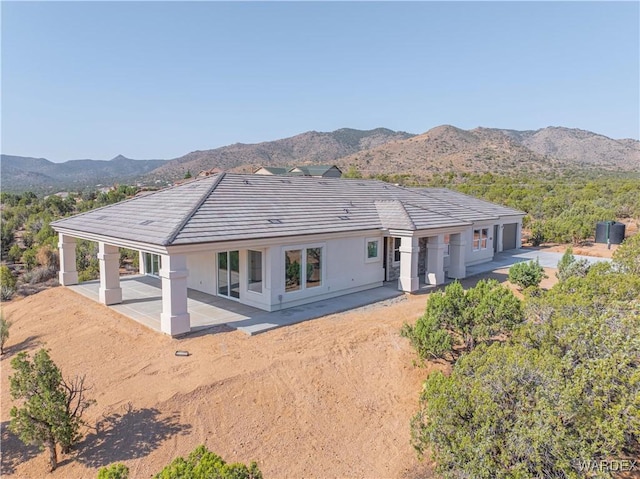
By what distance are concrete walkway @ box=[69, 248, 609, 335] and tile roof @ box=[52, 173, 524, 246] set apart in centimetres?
264

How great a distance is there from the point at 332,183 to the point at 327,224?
6145 millimetres

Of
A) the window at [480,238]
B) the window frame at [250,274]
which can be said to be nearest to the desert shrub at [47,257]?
the window frame at [250,274]

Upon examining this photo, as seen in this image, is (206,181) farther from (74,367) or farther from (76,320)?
(74,367)

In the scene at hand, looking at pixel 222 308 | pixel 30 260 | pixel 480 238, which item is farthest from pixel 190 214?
pixel 480 238

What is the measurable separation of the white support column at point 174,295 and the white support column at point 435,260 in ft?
35.7

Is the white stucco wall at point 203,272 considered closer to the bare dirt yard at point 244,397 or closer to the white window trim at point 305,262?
the white window trim at point 305,262

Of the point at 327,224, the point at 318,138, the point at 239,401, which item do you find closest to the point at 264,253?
the point at 327,224

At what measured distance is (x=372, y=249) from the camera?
1780 centimetres

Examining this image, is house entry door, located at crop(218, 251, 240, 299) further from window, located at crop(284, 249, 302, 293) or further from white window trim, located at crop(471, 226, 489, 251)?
white window trim, located at crop(471, 226, 489, 251)

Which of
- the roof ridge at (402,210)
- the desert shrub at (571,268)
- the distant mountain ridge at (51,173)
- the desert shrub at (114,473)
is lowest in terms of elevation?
the desert shrub at (114,473)

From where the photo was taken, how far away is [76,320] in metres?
13.5

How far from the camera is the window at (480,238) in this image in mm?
23500

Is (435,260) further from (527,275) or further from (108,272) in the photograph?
(108,272)

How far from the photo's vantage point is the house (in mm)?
12578
